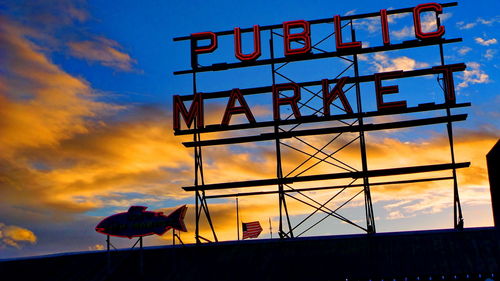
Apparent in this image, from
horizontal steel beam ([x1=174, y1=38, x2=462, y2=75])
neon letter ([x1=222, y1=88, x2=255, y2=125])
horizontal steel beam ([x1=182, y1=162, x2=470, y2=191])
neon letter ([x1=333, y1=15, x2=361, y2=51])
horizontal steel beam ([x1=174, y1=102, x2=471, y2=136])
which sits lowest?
horizontal steel beam ([x1=182, y1=162, x2=470, y2=191])

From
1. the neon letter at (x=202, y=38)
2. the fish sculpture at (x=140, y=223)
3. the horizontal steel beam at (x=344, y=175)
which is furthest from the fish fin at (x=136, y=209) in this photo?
the neon letter at (x=202, y=38)

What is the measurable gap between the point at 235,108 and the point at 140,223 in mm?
7967

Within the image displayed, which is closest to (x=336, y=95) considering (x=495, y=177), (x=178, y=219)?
(x=495, y=177)

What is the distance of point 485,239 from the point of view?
27.5 metres

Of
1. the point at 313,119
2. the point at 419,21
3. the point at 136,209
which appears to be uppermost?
the point at 419,21

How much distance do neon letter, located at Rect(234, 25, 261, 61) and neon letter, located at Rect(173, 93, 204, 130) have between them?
123 inches

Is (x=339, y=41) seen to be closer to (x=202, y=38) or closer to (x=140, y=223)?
(x=202, y=38)

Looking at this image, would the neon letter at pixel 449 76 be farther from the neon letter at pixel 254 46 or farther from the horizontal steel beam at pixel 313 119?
the neon letter at pixel 254 46

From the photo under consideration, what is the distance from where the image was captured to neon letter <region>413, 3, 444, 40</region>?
33.7 meters

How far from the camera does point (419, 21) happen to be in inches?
1346

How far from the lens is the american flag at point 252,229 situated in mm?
36828

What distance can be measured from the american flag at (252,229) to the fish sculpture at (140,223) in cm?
701

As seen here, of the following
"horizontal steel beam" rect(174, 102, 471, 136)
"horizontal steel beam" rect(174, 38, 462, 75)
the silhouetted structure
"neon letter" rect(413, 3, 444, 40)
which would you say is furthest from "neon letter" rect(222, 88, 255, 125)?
the silhouetted structure

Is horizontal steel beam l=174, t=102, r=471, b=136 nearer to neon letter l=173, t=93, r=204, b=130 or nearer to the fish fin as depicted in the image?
neon letter l=173, t=93, r=204, b=130
